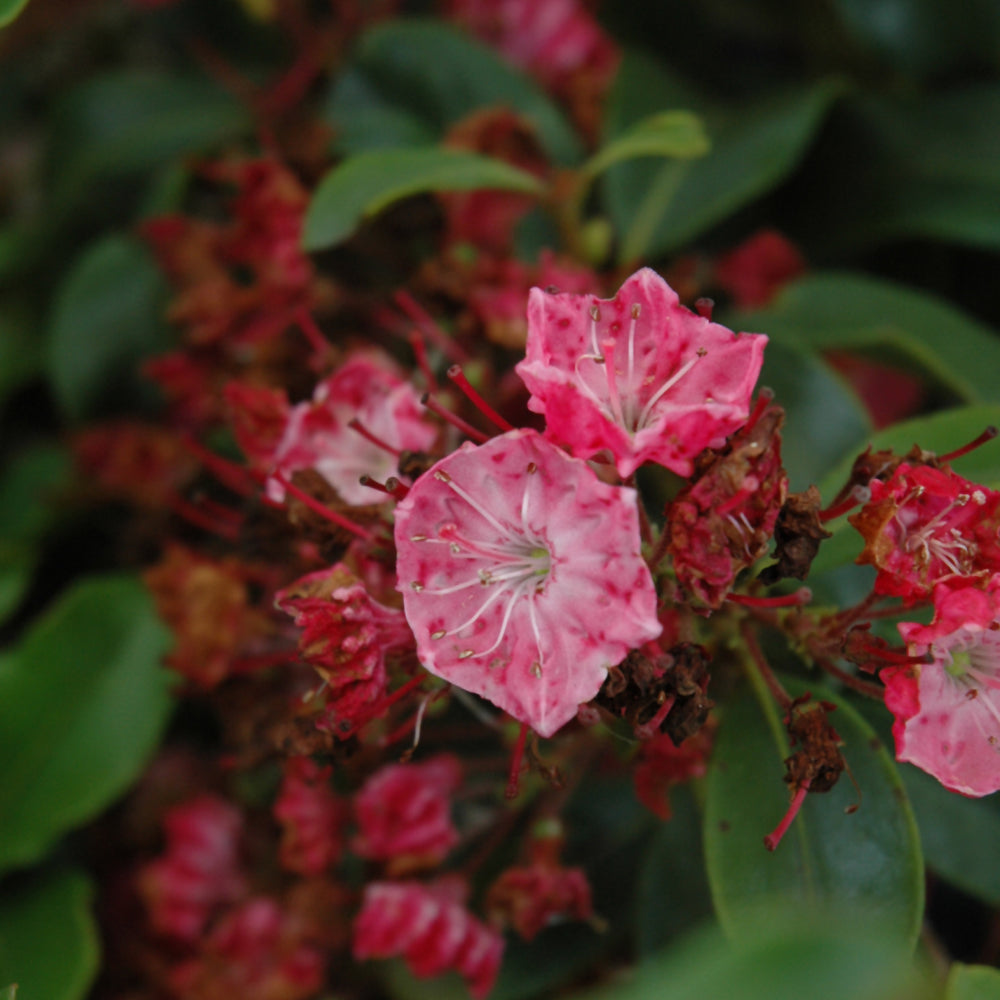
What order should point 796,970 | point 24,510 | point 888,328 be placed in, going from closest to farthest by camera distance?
1. point 796,970
2. point 888,328
3. point 24,510

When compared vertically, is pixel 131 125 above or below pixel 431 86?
above

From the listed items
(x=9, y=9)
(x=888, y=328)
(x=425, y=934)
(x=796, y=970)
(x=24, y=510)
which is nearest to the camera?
(x=796, y=970)

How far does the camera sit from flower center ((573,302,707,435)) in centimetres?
75

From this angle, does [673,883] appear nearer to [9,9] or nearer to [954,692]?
[954,692]

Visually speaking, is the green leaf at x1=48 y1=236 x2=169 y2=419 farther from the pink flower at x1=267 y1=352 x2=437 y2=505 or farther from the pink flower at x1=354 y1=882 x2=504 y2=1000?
the pink flower at x1=354 y1=882 x2=504 y2=1000

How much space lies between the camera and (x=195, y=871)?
47.3 inches

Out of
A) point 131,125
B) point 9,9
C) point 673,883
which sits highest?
point 9,9

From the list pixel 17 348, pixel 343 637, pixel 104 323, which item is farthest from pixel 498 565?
pixel 17 348

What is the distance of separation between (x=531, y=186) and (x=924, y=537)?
1.85 ft

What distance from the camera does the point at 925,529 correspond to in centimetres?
74

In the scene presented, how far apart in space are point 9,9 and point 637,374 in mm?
582

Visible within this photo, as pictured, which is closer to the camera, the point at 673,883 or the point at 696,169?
the point at 673,883

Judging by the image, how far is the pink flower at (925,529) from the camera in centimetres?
72

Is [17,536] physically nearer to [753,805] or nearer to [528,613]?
[528,613]
